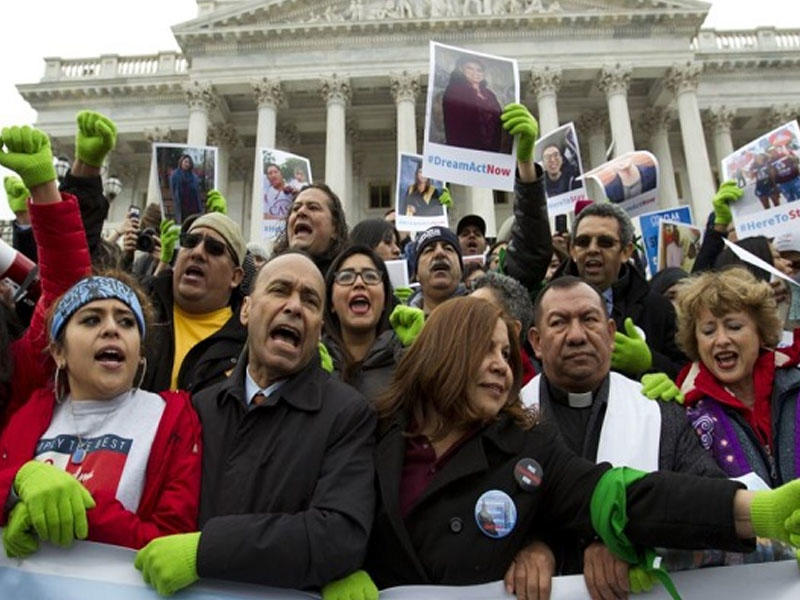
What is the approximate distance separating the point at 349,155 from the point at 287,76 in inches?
210

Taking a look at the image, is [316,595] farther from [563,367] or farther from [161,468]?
[563,367]

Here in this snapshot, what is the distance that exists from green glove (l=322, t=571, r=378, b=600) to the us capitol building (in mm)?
29601

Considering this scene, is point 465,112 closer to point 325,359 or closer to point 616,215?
point 616,215

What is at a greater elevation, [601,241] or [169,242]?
[169,242]

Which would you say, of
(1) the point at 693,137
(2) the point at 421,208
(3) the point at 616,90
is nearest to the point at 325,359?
(2) the point at 421,208

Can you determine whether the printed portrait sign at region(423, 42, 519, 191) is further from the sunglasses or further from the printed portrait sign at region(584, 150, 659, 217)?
the printed portrait sign at region(584, 150, 659, 217)

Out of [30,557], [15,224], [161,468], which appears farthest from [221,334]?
[15,224]

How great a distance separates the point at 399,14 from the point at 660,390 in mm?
35453

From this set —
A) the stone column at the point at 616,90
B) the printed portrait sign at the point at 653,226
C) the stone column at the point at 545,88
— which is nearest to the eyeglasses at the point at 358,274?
the printed portrait sign at the point at 653,226

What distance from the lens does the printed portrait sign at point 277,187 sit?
9.50m

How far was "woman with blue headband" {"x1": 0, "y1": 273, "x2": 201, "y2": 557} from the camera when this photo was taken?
2510mm

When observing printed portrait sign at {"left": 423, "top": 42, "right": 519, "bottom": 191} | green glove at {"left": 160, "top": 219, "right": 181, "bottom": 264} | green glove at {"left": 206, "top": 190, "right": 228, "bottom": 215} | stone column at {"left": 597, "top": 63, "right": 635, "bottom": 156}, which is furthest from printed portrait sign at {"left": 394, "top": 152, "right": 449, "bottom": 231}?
stone column at {"left": 597, "top": 63, "right": 635, "bottom": 156}

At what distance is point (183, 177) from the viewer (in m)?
8.10

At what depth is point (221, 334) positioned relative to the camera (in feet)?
14.1
